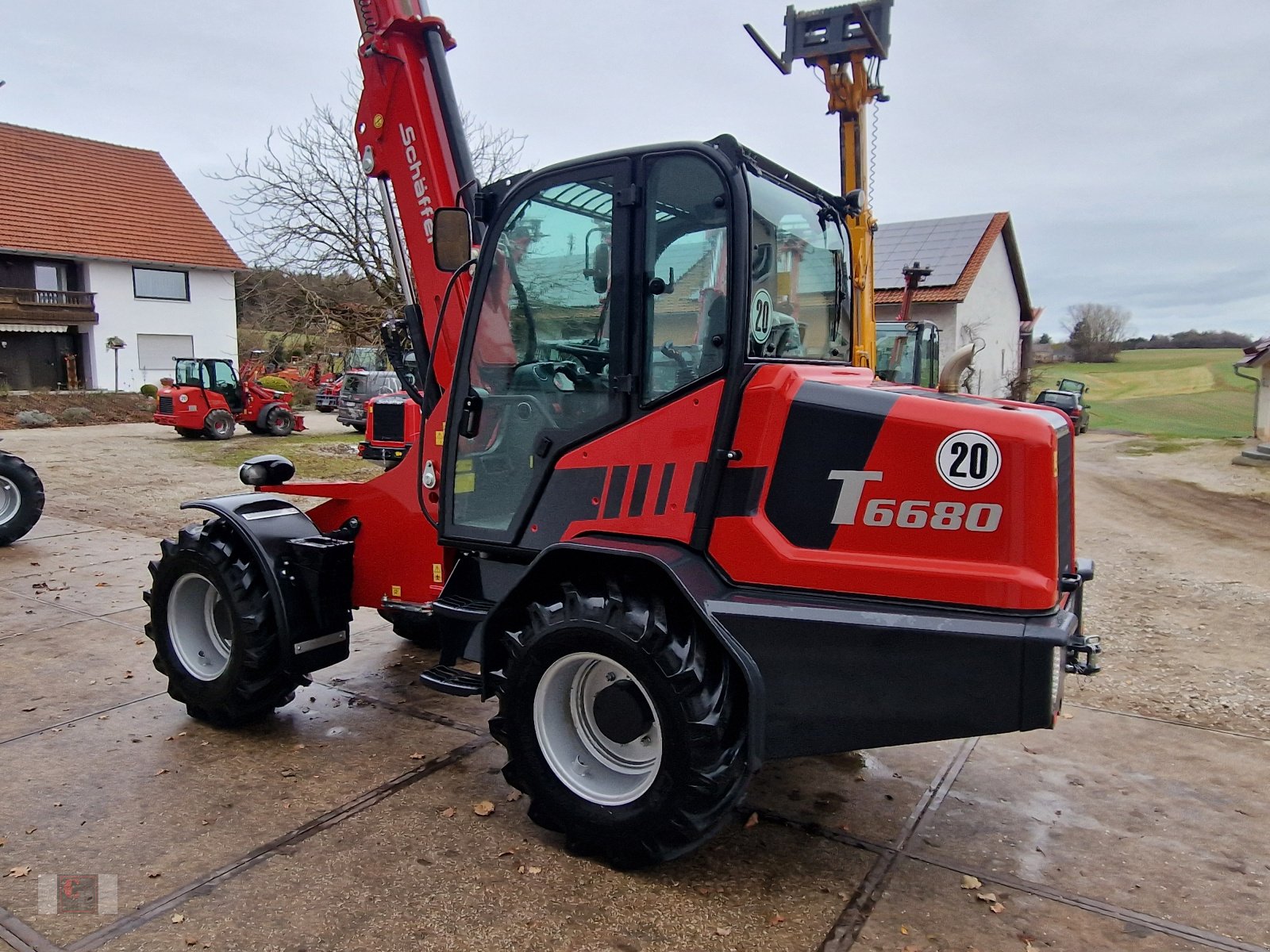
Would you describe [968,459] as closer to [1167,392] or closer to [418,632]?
[418,632]

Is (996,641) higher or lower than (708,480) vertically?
lower

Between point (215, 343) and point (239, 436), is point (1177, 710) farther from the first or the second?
point (215, 343)

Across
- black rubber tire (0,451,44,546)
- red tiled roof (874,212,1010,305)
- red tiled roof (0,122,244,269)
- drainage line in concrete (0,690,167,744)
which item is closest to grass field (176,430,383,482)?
black rubber tire (0,451,44,546)

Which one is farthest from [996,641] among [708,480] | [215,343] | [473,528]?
[215,343]

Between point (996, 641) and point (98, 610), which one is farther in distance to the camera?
point (98, 610)

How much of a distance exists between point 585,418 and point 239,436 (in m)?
20.1

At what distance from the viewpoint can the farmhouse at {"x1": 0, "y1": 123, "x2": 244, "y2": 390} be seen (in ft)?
98.5

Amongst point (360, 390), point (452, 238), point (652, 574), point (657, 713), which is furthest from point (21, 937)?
point (360, 390)

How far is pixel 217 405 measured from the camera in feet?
66.3

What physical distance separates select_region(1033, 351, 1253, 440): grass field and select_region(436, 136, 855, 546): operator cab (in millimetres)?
26347

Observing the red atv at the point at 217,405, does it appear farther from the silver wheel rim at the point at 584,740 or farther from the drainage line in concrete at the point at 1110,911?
the drainage line in concrete at the point at 1110,911

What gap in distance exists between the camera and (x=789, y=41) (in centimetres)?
1182

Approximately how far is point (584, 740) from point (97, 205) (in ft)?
118

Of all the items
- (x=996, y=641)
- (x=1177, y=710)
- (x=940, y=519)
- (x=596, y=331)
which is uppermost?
(x=596, y=331)
